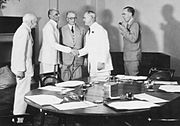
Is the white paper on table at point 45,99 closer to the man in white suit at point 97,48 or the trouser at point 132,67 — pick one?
the man in white suit at point 97,48

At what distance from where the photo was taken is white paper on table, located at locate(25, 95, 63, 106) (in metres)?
3.14

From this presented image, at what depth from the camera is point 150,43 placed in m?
7.44

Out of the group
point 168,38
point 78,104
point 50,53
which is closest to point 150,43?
point 168,38

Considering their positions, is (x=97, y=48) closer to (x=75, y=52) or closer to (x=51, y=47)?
(x=75, y=52)

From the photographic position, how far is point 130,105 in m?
3.03

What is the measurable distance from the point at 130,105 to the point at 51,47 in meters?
3.24

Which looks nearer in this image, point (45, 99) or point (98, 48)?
point (45, 99)

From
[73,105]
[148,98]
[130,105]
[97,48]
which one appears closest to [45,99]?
[73,105]

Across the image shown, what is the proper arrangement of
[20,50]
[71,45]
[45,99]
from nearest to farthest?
[45,99]
[20,50]
[71,45]

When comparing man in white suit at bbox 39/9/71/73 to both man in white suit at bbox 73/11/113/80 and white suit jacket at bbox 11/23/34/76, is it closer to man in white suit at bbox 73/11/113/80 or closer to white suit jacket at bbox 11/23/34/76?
man in white suit at bbox 73/11/113/80

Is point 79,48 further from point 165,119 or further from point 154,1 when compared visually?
point 165,119

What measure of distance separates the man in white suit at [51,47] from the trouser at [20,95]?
0.98 meters

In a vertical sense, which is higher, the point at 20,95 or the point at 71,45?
the point at 71,45

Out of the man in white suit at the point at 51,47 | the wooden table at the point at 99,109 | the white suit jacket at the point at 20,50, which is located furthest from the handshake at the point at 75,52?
the wooden table at the point at 99,109
